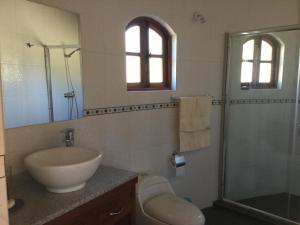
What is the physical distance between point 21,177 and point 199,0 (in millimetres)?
2047

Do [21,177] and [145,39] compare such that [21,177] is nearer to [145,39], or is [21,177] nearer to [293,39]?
[145,39]

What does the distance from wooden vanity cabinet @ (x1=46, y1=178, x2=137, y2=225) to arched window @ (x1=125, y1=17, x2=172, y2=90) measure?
0.98 m

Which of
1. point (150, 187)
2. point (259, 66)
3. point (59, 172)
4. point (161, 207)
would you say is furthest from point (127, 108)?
point (259, 66)

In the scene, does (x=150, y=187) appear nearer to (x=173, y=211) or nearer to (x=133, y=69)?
(x=173, y=211)

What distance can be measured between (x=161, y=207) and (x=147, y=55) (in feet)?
4.13

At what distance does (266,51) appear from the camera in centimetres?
267

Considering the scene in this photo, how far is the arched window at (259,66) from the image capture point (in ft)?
8.75

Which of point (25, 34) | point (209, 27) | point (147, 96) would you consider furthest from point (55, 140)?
point (209, 27)

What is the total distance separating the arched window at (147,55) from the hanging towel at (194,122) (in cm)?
26

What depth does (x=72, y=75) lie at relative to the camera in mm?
1760

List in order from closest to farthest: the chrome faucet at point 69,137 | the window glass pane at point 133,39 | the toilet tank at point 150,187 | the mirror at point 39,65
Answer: the mirror at point 39,65 < the chrome faucet at point 69,137 < the toilet tank at point 150,187 < the window glass pane at point 133,39

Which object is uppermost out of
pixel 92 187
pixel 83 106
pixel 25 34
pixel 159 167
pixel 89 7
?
pixel 89 7

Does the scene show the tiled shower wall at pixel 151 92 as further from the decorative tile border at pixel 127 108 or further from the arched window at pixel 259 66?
the arched window at pixel 259 66

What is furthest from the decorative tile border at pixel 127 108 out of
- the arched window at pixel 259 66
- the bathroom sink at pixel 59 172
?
the arched window at pixel 259 66
